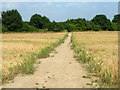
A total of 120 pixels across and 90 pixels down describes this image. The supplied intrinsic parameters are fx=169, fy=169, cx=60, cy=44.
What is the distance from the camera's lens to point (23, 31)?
64.9m

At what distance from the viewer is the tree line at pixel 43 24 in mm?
63344

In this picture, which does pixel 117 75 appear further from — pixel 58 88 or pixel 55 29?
pixel 55 29

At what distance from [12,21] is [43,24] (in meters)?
22.6

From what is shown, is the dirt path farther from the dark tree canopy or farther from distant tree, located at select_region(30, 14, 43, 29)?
distant tree, located at select_region(30, 14, 43, 29)

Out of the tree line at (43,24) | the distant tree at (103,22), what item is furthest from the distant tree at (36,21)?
the distant tree at (103,22)

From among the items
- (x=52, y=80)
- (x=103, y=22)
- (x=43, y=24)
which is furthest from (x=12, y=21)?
(x=52, y=80)

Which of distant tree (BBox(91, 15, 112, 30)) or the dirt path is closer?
the dirt path

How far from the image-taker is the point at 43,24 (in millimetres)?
83812

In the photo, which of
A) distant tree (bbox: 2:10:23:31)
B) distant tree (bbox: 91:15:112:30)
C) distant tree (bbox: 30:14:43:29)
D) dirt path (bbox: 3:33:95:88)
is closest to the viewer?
dirt path (bbox: 3:33:95:88)

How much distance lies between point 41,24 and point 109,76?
7949cm

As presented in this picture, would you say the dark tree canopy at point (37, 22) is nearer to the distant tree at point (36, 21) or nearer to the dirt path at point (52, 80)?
the distant tree at point (36, 21)

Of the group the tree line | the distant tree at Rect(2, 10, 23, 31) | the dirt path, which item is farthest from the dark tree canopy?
the dirt path

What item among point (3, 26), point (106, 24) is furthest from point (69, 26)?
point (3, 26)

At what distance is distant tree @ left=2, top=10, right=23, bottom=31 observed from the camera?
62.8 meters
